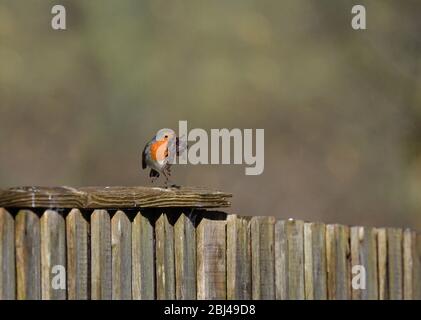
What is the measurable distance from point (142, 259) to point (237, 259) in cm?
74

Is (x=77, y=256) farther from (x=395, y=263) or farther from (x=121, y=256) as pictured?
(x=395, y=263)

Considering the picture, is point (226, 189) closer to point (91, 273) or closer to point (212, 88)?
point (212, 88)

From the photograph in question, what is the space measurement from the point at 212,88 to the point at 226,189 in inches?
130

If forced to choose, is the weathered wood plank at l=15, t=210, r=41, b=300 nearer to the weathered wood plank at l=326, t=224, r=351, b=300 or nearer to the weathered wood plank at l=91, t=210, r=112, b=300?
the weathered wood plank at l=91, t=210, r=112, b=300

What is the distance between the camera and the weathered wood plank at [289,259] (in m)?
7.97

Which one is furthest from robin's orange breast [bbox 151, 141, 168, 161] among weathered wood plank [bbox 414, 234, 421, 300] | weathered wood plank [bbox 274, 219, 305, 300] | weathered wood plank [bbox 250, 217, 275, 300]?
weathered wood plank [bbox 414, 234, 421, 300]

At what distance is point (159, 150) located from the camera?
8.44m

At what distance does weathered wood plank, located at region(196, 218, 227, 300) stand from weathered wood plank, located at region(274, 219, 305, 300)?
0.37m

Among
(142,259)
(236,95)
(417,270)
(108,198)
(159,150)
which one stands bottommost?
(417,270)

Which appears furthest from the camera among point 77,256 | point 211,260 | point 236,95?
point 236,95

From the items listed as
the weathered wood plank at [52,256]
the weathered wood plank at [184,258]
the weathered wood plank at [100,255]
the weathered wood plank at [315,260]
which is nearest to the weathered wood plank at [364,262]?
the weathered wood plank at [315,260]

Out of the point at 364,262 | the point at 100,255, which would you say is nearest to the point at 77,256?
the point at 100,255

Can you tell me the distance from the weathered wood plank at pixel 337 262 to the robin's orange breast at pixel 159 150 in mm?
1298
